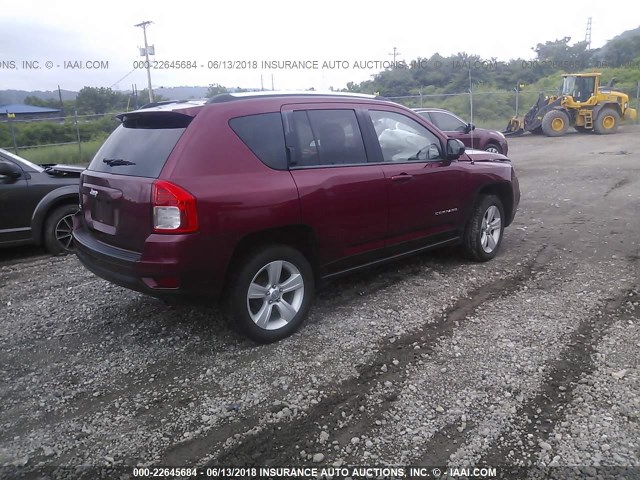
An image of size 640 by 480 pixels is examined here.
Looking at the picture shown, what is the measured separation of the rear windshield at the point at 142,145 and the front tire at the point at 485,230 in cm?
322

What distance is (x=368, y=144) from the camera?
458 centimetres

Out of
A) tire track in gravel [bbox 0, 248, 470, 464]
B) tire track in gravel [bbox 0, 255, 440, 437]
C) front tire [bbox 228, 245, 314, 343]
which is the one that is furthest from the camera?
front tire [bbox 228, 245, 314, 343]

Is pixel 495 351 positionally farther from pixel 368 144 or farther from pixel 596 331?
pixel 368 144

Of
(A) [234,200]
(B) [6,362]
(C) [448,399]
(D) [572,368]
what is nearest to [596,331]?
(D) [572,368]

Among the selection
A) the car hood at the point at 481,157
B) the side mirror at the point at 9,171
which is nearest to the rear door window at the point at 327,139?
the car hood at the point at 481,157

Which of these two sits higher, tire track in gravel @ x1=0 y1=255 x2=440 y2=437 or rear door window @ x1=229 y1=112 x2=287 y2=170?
rear door window @ x1=229 y1=112 x2=287 y2=170

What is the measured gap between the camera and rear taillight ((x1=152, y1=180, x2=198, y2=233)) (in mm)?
3408

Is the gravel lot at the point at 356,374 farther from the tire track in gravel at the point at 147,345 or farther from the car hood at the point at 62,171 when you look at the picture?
the car hood at the point at 62,171

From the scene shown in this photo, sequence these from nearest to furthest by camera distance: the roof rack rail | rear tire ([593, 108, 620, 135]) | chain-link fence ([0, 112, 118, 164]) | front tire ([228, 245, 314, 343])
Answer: front tire ([228, 245, 314, 343]) → the roof rack rail → chain-link fence ([0, 112, 118, 164]) → rear tire ([593, 108, 620, 135])

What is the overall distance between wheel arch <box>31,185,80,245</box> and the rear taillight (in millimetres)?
3635

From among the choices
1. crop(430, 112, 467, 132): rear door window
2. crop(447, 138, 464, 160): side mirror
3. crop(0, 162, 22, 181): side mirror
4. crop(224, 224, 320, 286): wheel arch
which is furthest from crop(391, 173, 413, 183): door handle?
crop(430, 112, 467, 132): rear door window

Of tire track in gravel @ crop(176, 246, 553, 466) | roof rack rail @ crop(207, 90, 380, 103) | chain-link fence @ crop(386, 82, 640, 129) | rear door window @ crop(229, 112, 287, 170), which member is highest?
chain-link fence @ crop(386, 82, 640, 129)

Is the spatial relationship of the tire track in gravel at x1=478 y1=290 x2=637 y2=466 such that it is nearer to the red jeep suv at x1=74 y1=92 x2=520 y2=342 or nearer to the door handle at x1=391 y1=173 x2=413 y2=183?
the red jeep suv at x1=74 y1=92 x2=520 y2=342

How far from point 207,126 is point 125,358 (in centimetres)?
176
